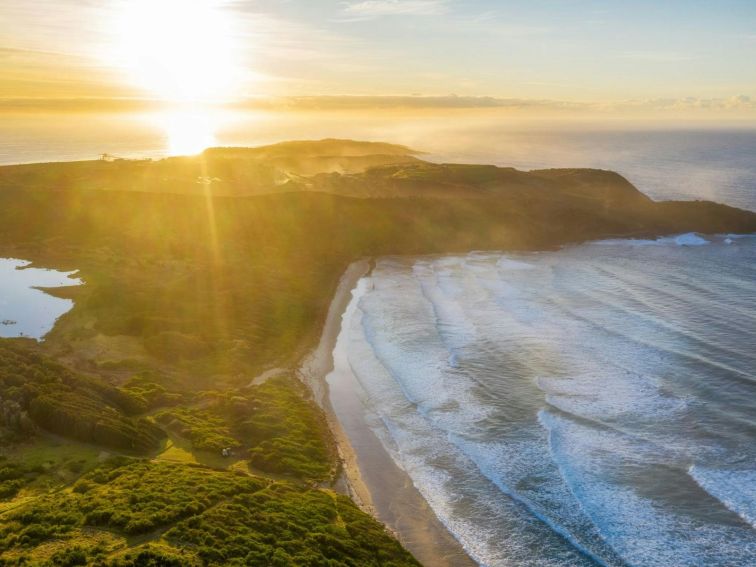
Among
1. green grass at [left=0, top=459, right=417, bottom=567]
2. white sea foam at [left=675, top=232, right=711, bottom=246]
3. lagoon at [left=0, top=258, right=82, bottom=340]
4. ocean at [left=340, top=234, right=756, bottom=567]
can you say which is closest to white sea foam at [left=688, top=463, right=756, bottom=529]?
ocean at [left=340, top=234, right=756, bottom=567]

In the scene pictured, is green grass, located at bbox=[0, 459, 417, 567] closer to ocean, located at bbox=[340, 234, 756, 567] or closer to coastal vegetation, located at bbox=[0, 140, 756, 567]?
coastal vegetation, located at bbox=[0, 140, 756, 567]

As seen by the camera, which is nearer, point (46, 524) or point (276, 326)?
point (46, 524)

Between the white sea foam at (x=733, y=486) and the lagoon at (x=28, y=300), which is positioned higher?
the lagoon at (x=28, y=300)

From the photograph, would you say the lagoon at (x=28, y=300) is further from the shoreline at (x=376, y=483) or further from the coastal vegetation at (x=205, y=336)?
the shoreline at (x=376, y=483)

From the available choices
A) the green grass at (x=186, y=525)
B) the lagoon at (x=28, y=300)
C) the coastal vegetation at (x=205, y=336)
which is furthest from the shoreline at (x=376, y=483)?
the lagoon at (x=28, y=300)

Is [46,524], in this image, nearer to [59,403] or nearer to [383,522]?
[59,403]

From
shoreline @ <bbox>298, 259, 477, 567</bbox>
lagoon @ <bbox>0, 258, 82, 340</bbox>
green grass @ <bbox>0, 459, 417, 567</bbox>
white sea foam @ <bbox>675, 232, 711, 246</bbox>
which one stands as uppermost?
white sea foam @ <bbox>675, 232, 711, 246</bbox>

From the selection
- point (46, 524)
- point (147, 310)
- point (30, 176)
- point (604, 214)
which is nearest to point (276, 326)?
point (147, 310)
